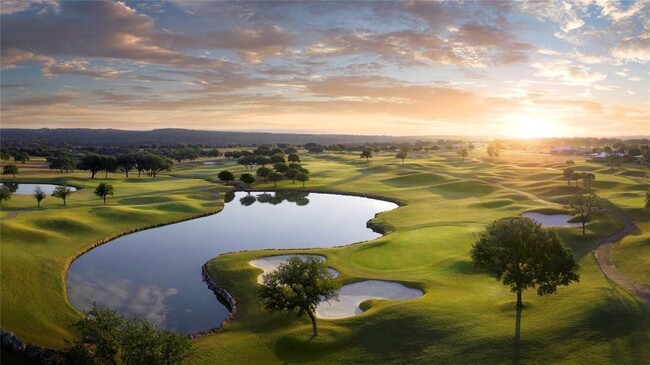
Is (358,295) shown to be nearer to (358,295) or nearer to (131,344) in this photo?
(358,295)

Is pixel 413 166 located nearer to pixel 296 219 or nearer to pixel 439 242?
pixel 296 219

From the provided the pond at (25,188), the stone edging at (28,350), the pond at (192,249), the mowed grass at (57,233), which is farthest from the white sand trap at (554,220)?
the pond at (25,188)

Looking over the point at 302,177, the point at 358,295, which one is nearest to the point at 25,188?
the point at 302,177

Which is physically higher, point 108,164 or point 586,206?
point 586,206

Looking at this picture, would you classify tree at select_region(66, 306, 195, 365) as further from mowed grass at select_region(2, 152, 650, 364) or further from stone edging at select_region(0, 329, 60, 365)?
mowed grass at select_region(2, 152, 650, 364)

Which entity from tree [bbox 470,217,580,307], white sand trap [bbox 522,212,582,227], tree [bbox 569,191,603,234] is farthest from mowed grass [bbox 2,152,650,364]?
white sand trap [bbox 522,212,582,227]

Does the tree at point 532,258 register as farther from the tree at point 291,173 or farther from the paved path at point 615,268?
the tree at point 291,173

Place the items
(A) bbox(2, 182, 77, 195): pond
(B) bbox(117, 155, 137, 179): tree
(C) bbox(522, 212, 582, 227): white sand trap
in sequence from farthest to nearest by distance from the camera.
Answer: (B) bbox(117, 155, 137, 179): tree → (A) bbox(2, 182, 77, 195): pond → (C) bbox(522, 212, 582, 227): white sand trap

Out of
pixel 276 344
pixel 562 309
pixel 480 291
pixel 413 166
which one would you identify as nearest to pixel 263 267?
pixel 276 344
